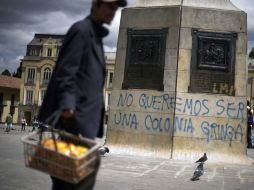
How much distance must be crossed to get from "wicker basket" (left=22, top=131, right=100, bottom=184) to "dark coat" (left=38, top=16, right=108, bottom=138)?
13 cm

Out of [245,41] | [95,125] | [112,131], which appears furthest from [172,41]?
[95,125]

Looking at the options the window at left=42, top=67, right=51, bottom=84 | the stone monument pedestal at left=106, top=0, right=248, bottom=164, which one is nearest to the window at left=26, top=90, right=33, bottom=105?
the window at left=42, top=67, right=51, bottom=84

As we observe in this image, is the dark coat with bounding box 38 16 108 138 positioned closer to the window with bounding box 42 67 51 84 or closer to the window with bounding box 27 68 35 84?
the window with bounding box 42 67 51 84

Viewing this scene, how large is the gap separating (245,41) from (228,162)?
3054mm

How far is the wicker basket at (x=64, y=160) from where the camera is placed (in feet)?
10.1

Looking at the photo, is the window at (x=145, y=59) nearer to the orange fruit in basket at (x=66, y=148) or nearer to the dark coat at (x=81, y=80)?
the dark coat at (x=81, y=80)

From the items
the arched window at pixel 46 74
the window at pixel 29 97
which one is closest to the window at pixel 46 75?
the arched window at pixel 46 74

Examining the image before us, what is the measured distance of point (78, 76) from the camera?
3.38 m

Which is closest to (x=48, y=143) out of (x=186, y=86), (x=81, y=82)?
(x=81, y=82)

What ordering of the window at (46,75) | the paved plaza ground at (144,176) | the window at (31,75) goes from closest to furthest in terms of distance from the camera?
the paved plaza ground at (144,176), the window at (46,75), the window at (31,75)

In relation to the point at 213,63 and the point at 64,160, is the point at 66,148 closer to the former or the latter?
the point at 64,160

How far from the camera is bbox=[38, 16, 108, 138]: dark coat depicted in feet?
10.8

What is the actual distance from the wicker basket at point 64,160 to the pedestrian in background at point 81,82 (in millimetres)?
94

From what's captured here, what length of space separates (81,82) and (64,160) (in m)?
0.63
